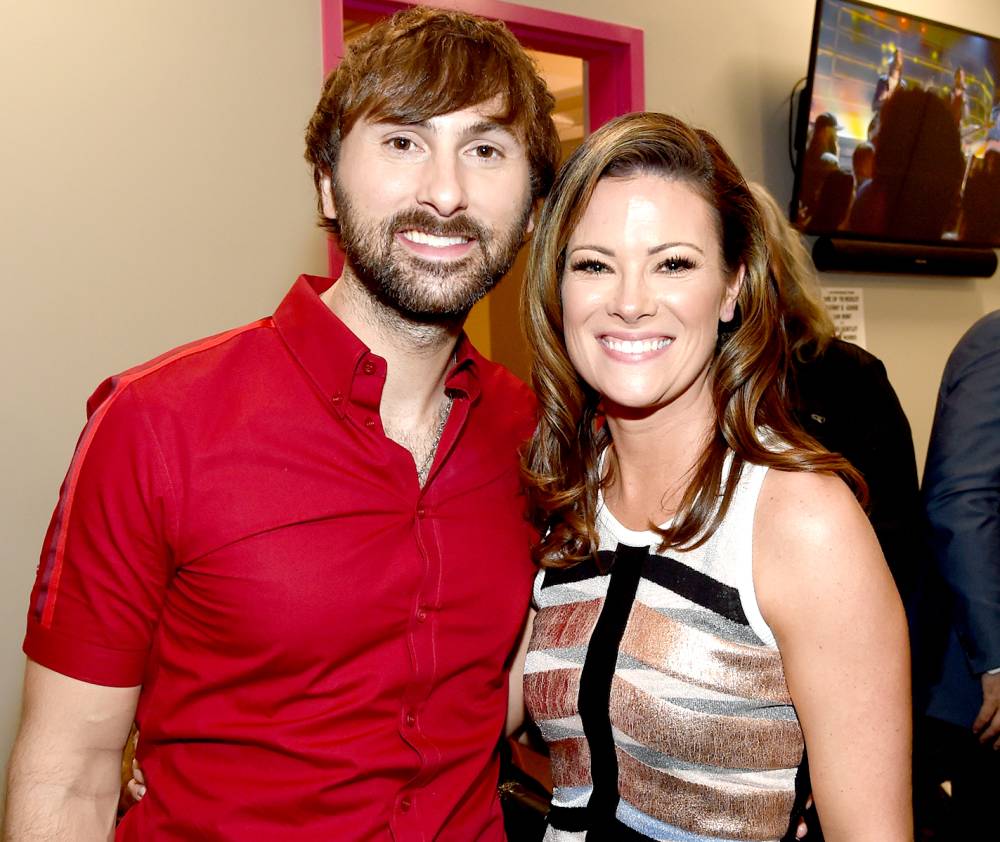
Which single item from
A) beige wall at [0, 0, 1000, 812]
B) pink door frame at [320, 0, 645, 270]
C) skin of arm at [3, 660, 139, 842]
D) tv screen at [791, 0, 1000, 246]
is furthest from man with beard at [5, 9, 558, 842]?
tv screen at [791, 0, 1000, 246]

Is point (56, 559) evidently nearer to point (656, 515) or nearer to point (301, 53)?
point (656, 515)

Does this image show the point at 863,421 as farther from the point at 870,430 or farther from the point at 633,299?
the point at 633,299

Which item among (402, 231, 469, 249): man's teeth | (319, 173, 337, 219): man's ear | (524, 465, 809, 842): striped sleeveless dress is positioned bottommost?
(524, 465, 809, 842): striped sleeveless dress

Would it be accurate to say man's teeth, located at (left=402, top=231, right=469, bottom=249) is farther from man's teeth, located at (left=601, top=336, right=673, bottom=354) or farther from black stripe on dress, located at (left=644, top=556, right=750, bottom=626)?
black stripe on dress, located at (left=644, top=556, right=750, bottom=626)

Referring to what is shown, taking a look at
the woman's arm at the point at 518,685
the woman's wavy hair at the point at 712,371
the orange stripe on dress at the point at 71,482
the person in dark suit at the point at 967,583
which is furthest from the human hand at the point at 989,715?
the orange stripe on dress at the point at 71,482

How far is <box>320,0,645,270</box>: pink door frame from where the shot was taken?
2596mm

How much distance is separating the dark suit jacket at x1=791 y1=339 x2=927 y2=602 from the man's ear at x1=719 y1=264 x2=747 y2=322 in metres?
0.70

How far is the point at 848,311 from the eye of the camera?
408cm

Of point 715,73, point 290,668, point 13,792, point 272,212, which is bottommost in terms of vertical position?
point 13,792

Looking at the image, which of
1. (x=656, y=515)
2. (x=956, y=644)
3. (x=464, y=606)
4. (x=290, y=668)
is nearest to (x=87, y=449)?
(x=290, y=668)

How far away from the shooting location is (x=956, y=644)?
7.50 feet

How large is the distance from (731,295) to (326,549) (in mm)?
738

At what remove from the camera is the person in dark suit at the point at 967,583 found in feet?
6.97

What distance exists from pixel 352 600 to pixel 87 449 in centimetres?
42
